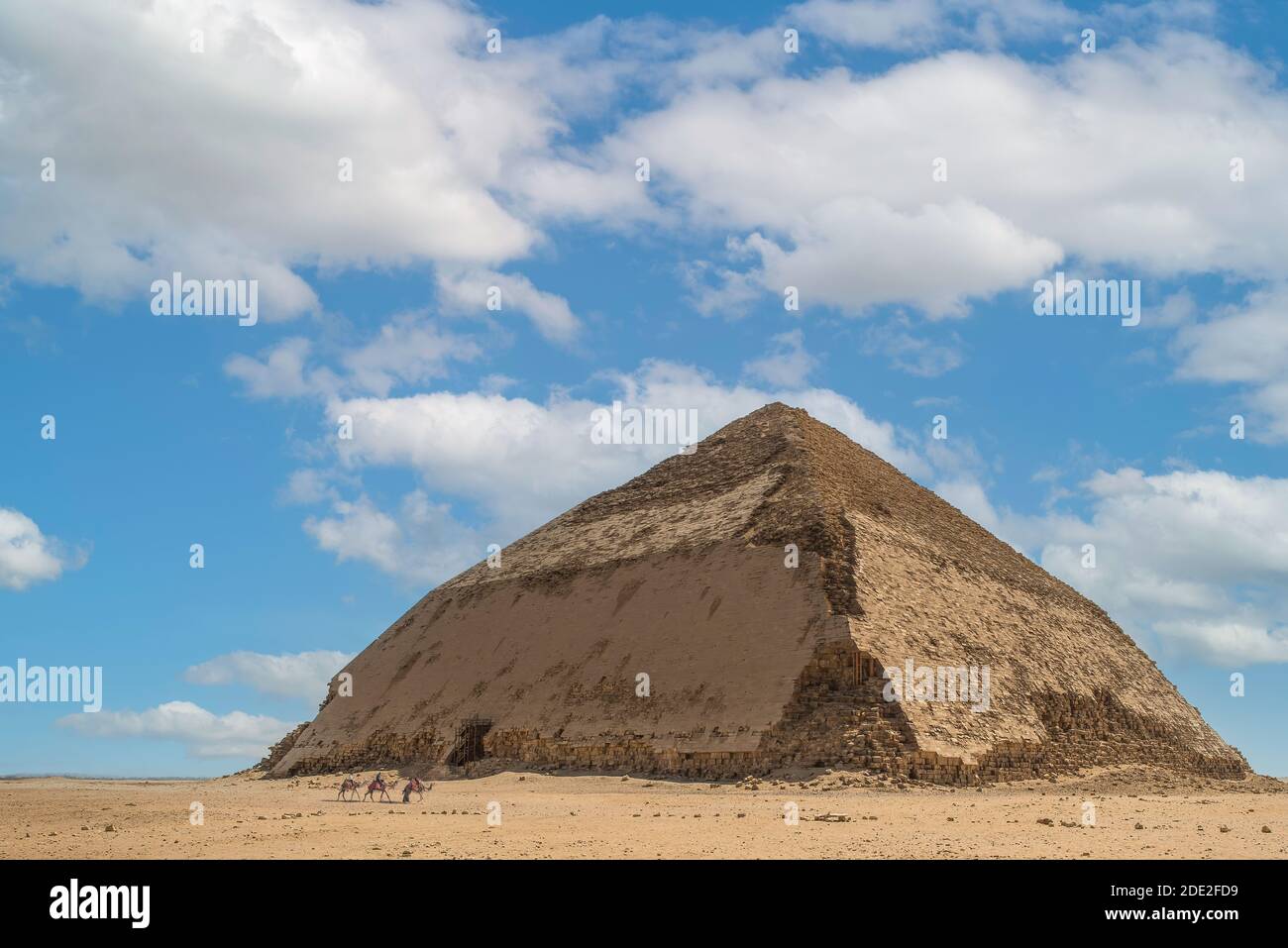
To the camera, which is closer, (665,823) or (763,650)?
(665,823)

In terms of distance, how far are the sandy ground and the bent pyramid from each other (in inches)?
75.9

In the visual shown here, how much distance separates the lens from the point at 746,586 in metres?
35.1

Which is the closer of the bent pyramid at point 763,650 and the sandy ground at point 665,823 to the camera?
the sandy ground at point 665,823

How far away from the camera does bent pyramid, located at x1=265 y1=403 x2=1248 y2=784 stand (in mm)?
30453

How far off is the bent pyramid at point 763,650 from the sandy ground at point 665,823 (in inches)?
75.9

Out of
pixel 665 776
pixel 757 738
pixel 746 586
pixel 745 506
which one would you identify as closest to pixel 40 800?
pixel 665 776

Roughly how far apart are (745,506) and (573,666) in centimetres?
864

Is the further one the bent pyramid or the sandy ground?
the bent pyramid

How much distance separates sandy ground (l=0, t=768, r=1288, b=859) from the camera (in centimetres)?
1540

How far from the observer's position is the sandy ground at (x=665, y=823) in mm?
15398

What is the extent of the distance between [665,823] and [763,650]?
13356 millimetres

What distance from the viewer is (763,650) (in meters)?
32.3

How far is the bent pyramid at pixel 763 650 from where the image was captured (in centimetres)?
3045
